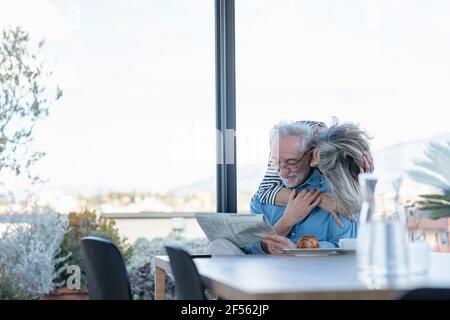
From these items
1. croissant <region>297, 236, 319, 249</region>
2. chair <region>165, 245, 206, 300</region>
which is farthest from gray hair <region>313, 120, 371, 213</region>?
chair <region>165, 245, 206, 300</region>

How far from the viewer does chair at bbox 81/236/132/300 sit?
207 centimetres

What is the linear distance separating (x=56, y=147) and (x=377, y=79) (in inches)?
65.7

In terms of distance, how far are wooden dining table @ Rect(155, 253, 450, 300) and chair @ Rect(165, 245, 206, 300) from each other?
0.18 feet

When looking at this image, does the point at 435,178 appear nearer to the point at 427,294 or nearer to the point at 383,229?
the point at 383,229

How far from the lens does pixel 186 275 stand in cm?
182

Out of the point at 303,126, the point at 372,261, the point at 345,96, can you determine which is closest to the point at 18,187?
the point at 303,126

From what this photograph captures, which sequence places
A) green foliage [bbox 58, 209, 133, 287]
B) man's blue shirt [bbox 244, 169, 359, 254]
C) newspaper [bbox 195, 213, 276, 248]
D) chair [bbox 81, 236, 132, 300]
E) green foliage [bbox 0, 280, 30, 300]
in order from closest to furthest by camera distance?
chair [bbox 81, 236, 132, 300]
newspaper [bbox 195, 213, 276, 248]
man's blue shirt [bbox 244, 169, 359, 254]
green foliage [bbox 0, 280, 30, 300]
green foliage [bbox 58, 209, 133, 287]

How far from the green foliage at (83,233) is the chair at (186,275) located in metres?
2.20

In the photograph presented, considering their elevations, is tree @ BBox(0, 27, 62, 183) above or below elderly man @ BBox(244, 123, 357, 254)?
above

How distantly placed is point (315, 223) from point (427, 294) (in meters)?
2.10

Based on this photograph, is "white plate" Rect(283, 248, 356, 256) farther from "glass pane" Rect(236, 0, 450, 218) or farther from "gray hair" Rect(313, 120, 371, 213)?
"glass pane" Rect(236, 0, 450, 218)

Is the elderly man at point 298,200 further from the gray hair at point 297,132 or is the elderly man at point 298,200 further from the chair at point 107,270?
the chair at point 107,270

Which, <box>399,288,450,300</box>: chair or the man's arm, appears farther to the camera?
the man's arm

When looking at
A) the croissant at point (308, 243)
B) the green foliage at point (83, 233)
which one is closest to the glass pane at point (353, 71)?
the green foliage at point (83, 233)
